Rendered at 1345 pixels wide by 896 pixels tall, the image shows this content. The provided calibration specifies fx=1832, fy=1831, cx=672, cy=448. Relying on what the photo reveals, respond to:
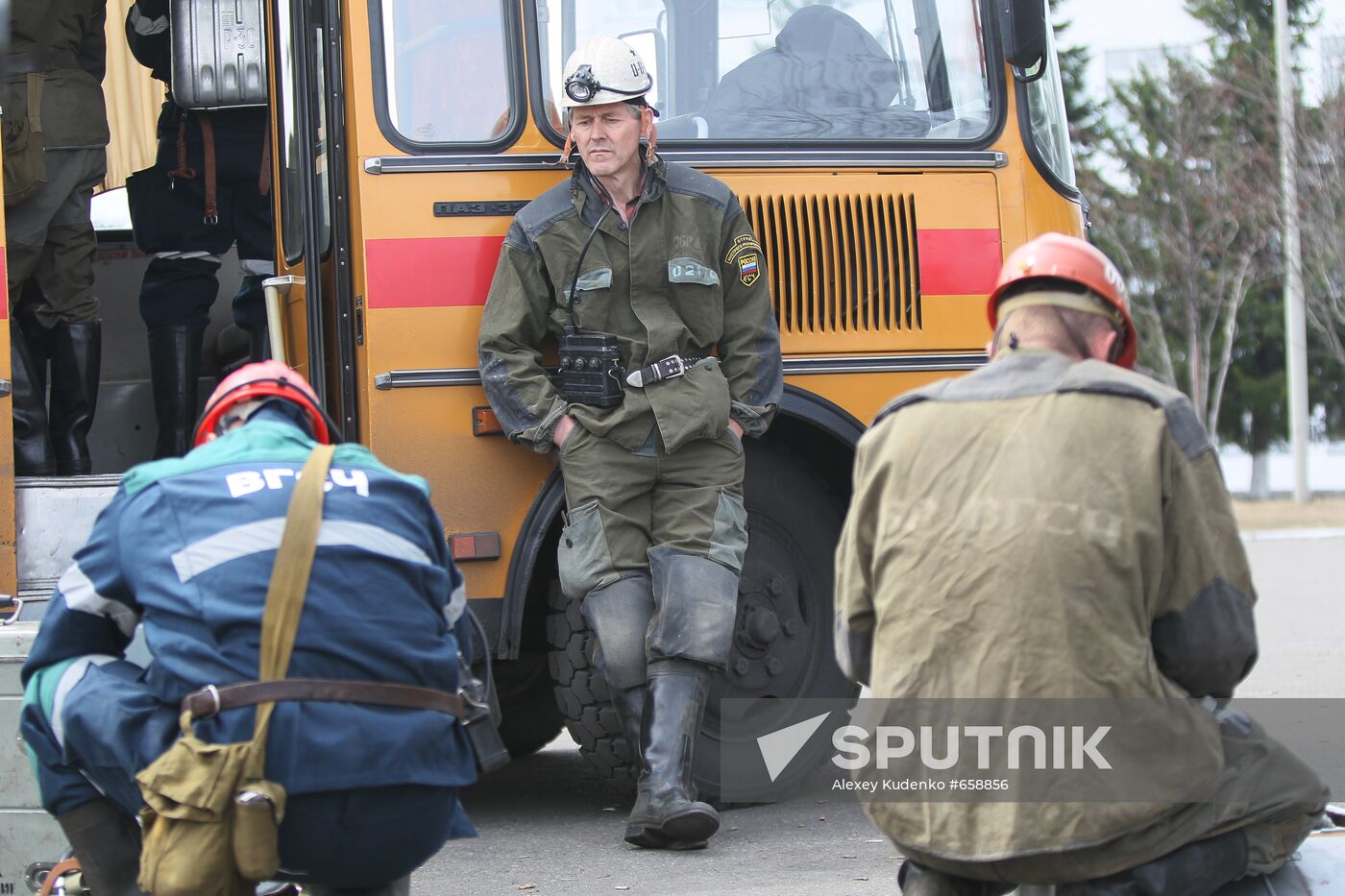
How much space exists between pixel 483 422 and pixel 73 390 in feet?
5.51

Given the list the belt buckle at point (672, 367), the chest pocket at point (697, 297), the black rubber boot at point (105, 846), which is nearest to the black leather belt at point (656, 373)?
the belt buckle at point (672, 367)

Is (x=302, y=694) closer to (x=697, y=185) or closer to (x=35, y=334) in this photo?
(x=697, y=185)

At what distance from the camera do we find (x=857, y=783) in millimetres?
2945

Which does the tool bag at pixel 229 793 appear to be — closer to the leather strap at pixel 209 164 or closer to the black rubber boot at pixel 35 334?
the black rubber boot at pixel 35 334

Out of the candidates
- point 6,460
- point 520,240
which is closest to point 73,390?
point 6,460

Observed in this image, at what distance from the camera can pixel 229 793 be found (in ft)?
9.29

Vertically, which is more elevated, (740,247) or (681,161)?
(681,161)

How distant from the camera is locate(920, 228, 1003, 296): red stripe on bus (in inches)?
222

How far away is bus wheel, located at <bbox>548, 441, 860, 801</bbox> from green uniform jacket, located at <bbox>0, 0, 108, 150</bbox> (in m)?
2.20

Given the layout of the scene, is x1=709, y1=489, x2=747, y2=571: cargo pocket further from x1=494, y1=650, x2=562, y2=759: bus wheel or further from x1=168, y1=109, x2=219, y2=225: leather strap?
x1=168, y1=109, x2=219, y2=225: leather strap

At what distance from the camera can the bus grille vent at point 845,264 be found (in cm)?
562

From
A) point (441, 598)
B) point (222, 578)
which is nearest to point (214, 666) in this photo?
point (222, 578)

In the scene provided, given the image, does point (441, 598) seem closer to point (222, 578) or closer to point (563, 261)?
point (222, 578)

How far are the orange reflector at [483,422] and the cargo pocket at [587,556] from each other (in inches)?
13.9
